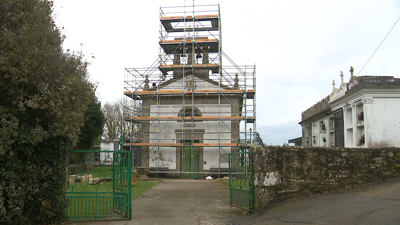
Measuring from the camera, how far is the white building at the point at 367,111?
57.5ft

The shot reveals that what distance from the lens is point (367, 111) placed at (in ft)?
58.4

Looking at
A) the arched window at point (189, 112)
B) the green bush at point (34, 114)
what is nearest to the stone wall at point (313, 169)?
the green bush at point (34, 114)

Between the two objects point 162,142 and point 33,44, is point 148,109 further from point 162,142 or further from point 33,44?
point 33,44

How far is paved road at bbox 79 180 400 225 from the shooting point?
24.5 ft

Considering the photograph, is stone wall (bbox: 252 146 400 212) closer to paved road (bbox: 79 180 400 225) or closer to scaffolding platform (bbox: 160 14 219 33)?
paved road (bbox: 79 180 400 225)

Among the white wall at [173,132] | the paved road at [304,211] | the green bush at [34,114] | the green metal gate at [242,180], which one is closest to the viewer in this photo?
the green bush at [34,114]

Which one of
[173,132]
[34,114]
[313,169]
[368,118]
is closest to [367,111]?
[368,118]

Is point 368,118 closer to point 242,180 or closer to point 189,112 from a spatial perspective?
point 189,112

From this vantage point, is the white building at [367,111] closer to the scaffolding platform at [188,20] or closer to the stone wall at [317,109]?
the stone wall at [317,109]

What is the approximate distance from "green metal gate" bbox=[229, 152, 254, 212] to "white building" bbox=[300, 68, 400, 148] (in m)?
10.9

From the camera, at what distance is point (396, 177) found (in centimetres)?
1032

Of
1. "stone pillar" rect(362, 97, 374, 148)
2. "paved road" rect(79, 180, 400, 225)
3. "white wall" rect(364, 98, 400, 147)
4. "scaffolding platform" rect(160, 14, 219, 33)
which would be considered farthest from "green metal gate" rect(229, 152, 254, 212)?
"scaffolding platform" rect(160, 14, 219, 33)

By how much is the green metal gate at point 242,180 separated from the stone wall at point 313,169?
0.14 metres

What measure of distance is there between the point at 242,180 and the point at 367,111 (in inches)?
446
